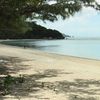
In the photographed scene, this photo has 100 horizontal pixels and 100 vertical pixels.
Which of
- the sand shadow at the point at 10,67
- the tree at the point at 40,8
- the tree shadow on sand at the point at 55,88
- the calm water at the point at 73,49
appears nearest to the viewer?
the tree shadow on sand at the point at 55,88

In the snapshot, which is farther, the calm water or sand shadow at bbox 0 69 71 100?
the calm water

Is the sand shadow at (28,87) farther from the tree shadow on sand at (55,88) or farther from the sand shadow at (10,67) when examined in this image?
the sand shadow at (10,67)

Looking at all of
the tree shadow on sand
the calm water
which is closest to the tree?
the tree shadow on sand

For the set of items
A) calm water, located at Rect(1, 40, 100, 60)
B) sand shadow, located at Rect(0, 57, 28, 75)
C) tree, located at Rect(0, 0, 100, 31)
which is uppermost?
tree, located at Rect(0, 0, 100, 31)

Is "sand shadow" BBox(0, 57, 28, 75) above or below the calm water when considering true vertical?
above

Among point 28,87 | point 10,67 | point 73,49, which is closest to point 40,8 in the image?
point 28,87

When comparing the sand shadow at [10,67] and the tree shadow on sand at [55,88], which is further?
the sand shadow at [10,67]

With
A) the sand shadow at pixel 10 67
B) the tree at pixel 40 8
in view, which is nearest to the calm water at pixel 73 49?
the sand shadow at pixel 10 67

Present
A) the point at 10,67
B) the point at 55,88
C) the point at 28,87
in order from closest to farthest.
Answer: the point at 55,88
the point at 28,87
the point at 10,67

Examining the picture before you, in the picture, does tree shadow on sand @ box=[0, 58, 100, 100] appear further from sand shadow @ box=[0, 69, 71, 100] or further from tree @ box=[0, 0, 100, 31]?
tree @ box=[0, 0, 100, 31]

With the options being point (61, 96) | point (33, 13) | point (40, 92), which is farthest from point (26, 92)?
point (33, 13)

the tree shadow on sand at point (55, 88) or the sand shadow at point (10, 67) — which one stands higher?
the tree shadow on sand at point (55, 88)

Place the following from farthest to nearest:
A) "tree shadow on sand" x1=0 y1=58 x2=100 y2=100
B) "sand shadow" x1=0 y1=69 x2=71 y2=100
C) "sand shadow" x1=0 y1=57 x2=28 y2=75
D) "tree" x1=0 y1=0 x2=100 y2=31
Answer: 1. "sand shadow" x1=0 y1=57 x2=28 y2=75
2. "tree" x1=0 y1=0 x2=100 y2=31
3. "sand shadow" x1=0 y1=69 x2=71 y2=100
4. "tree shadow on sand" x1=0 y1=58 x2=100 y2=100

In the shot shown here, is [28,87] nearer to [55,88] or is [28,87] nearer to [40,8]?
[55,88]
